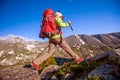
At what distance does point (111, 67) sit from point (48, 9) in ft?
14.2

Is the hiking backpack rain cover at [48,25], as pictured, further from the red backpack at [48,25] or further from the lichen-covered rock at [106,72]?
the lichen-covered rock at [106,72]

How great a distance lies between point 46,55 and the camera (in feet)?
32.1

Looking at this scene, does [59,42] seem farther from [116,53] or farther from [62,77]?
[116,53]

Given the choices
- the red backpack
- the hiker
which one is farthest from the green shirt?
the red backpack

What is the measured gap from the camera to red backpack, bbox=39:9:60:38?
923cm

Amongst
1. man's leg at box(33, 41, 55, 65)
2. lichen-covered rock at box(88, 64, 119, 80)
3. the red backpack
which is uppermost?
the red backpack

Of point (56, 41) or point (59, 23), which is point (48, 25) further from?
point (56, 41)

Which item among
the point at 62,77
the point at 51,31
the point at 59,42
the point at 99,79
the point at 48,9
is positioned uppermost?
the point at 48,9

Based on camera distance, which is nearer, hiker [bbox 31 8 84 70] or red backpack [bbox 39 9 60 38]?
red backpack [bbox 39 9 60 38]

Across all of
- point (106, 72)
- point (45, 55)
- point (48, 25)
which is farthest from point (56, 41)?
point (106, 72)

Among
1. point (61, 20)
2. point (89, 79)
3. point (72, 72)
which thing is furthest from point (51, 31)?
point (89, 79)

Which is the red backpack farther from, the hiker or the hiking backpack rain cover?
the hiker

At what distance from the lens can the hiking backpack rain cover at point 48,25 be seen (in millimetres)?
9234

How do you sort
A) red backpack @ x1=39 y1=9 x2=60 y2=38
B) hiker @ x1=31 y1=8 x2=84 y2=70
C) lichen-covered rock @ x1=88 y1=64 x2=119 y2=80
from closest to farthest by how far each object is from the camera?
lichen-covered rock @ x1=88 y1=64 x2=119 y2=80
red backpack @ x1=39 y1=9 x2=60 y2=38
hiker @ x1=31 y1=8 x2=84 y2=70
